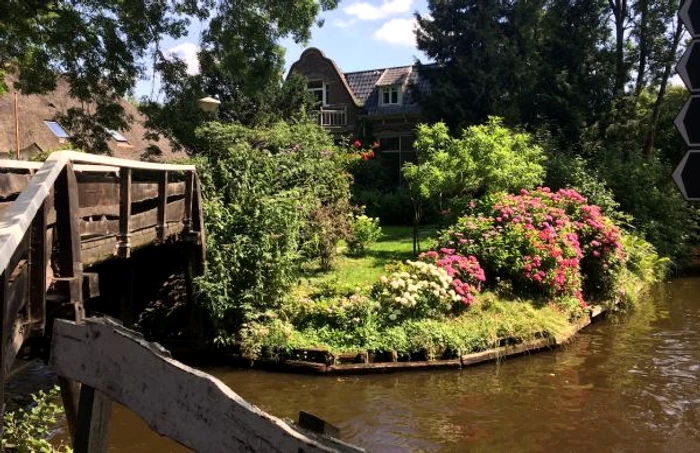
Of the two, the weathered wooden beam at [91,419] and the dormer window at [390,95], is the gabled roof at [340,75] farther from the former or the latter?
the weathered wooden beam at [91,419]

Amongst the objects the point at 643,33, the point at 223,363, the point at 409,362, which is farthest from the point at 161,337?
the point at 643,33

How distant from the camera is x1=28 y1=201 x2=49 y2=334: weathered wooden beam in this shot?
372 centimetres

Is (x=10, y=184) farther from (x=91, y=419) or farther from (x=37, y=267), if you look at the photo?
(x=91, y=419)

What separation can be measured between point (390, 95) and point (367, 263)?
17281mm

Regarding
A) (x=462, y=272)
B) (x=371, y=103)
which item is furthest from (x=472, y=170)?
(x=371, y=103)

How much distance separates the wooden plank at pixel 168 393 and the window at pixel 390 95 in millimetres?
27880

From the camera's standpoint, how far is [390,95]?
97.6 ft

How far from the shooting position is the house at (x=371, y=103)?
2845cm

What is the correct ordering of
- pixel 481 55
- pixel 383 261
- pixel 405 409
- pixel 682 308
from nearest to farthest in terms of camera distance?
pixel 405 409, pixel 682 308, pixel 383 261, pixel 481 55

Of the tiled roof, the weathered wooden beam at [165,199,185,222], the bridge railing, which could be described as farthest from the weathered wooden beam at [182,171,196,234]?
the tiled roof

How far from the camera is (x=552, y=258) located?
437 inches

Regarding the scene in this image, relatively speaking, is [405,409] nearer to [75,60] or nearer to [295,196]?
[295,196]

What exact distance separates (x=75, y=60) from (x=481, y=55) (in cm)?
1497

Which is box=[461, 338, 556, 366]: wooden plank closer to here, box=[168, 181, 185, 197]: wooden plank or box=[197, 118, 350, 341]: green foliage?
box=[197, 118, 350, 341]: green foliage
